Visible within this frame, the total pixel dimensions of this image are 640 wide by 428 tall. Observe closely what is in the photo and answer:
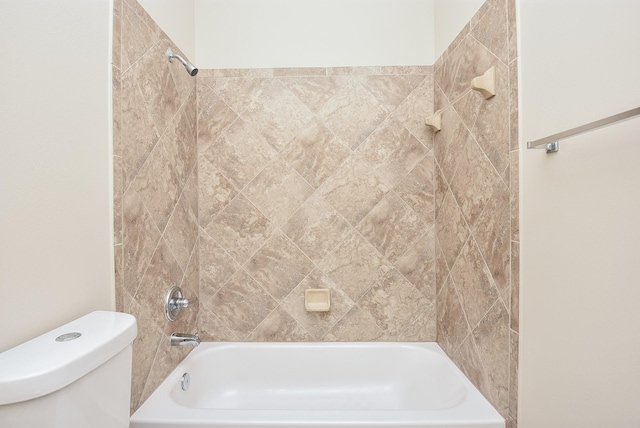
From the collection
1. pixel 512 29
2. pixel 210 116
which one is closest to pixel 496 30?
pixel 512 29

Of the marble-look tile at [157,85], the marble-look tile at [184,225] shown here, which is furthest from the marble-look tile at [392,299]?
the marble-look tile at [157,85]

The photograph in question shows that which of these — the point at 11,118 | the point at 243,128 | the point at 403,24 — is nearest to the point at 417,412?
the point at 11,118

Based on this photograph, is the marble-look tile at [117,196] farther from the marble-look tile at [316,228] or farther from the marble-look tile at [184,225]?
the marble-look tile at [316,228]

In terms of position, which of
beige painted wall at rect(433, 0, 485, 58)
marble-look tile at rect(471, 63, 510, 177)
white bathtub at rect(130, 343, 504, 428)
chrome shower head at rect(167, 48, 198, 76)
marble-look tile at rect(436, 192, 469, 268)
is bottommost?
white bathtub at rect(130, 343, 504, 428)

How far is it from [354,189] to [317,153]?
0.96ft

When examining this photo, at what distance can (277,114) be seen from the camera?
77.2 inches

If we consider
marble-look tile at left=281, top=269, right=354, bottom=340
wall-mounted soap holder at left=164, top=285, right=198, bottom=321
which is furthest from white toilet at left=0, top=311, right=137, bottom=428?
marble-look tile at left=281, top=269, right=354, bottom=340

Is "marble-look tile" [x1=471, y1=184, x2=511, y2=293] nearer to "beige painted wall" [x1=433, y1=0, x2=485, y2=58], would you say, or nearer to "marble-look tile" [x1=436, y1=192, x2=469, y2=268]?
"marble-look tile" [x1=436, y1=192, x2=469, y2=268]

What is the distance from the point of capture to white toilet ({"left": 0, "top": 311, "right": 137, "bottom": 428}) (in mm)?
644

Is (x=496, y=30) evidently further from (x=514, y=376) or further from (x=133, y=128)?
(x=133, y=128)

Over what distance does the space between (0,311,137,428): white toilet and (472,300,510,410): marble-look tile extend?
1191 mm

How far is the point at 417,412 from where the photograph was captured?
4.12 ft

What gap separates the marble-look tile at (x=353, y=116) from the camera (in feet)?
6.40

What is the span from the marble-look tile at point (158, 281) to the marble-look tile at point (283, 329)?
1.94 feet
